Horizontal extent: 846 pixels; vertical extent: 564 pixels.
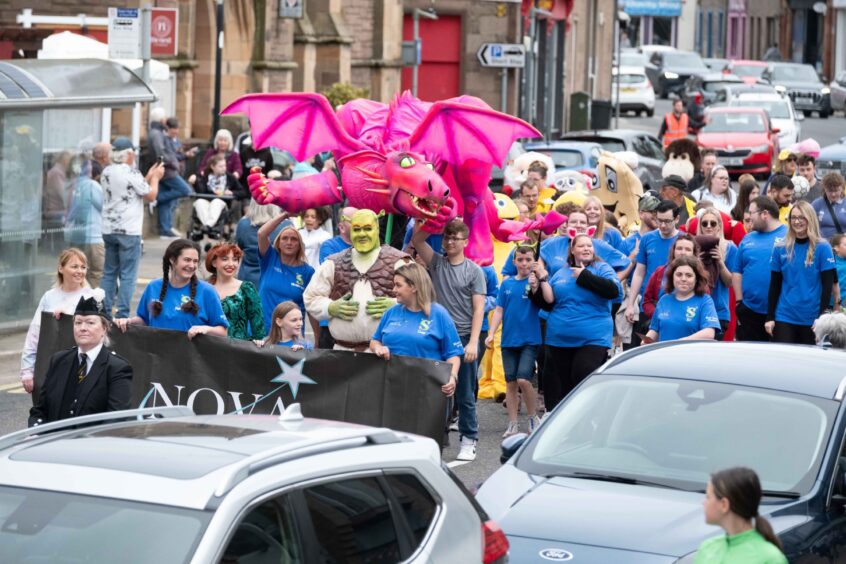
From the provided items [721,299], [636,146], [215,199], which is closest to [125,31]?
[215,199]

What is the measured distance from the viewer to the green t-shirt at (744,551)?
542cm

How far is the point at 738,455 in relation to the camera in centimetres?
734

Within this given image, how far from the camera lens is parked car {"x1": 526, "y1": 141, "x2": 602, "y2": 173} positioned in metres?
26.0

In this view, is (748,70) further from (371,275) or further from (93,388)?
(93,388)

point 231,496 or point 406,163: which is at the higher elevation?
point 406,163

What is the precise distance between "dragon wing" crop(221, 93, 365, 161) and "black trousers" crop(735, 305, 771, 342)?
3236 millimetres

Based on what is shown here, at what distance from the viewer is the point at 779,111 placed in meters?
43.3

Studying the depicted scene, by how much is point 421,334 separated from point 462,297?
116 centimetres

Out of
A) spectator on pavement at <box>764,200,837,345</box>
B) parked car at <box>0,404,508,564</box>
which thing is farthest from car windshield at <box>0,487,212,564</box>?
spectator on pavement at <box>764,200,837,345</box>

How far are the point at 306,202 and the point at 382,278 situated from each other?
2011 mm

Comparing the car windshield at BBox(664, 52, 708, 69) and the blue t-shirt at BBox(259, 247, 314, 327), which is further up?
the car windshield at BBox(664, 52, 708, 69)

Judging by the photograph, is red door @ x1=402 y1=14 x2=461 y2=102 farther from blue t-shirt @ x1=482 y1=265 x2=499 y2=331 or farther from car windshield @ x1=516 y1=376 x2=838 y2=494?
car windshield @ x1=516 y1=376 x2=838 y2=494

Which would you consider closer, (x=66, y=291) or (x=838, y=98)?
(x=66, y=291)

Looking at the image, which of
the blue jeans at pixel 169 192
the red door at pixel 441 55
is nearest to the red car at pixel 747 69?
the red door at pixel 441 55
